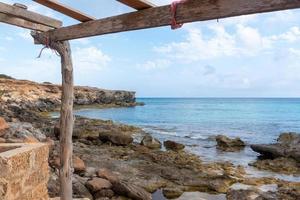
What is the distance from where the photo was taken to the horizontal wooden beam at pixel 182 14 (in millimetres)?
4418

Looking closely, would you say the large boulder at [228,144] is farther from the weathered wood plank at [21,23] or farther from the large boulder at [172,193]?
the weathered wood plank at [21,23]

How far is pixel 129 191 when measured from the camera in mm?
12156

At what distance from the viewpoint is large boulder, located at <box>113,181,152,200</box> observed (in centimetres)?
1213

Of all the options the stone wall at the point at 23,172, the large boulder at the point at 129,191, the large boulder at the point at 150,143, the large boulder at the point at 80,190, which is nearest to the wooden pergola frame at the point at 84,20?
the stone wall at the point at 23,172

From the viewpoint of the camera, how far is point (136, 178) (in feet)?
50.3

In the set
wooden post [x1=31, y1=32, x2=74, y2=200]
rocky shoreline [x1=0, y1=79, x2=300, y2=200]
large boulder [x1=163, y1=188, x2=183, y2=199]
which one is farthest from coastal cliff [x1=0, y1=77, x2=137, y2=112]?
wooden post [x1=31, y1=32, x2=74, y2=200]

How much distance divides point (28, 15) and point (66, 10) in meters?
0.95

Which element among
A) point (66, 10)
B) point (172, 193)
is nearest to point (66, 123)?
point (66, 10)

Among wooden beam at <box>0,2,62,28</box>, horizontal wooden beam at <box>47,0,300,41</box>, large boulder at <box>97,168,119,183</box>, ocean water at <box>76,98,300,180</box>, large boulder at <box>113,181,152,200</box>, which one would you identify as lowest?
ocean water at <box>76,98,300,180</box>

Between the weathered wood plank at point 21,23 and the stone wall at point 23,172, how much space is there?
243cm

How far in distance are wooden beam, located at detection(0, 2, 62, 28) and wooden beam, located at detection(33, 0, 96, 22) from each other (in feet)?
2.23

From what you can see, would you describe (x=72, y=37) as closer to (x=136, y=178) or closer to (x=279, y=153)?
(x=136, y=178)

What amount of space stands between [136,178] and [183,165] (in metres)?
4.00

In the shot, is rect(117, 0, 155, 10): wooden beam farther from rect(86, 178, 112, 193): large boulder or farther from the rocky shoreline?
rect(86, 178, 112, 193): large boulder
